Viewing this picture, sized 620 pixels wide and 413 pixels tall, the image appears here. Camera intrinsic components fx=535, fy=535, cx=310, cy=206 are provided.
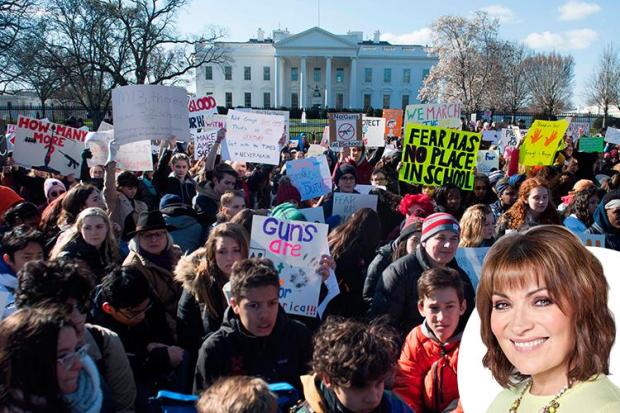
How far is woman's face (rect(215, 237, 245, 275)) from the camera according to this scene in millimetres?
3785

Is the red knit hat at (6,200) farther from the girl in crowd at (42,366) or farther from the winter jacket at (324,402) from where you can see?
the winter jacket at (324,402)

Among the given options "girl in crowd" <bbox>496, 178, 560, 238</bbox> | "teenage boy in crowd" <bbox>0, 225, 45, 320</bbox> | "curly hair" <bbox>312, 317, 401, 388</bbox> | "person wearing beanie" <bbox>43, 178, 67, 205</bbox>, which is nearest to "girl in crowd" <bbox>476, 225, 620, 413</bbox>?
"curly hair" <bbox>312, 317, 401, 388</bbox>

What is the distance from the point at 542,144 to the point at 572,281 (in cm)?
876

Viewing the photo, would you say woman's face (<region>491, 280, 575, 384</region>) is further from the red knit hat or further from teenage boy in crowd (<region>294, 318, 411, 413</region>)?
the red knit hat

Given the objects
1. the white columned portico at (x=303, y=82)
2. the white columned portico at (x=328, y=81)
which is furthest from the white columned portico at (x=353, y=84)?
the white columned portico at (x=303, y=82)

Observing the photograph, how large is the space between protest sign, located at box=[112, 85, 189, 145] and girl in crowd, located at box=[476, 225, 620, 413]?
6.04 metres

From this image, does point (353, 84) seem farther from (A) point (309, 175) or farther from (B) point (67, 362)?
(B) point (67, 362)

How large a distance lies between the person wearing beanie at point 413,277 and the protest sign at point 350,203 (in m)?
2.43

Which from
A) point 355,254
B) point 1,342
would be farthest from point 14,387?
point 355,254

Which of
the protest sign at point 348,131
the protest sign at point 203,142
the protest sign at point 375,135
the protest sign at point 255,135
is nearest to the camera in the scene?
the protest sign at point 255,135

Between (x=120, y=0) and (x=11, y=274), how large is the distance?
38977 millimetres

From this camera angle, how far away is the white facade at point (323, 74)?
9744cm

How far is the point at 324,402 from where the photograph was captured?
2.34 m

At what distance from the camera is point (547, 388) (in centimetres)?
172
